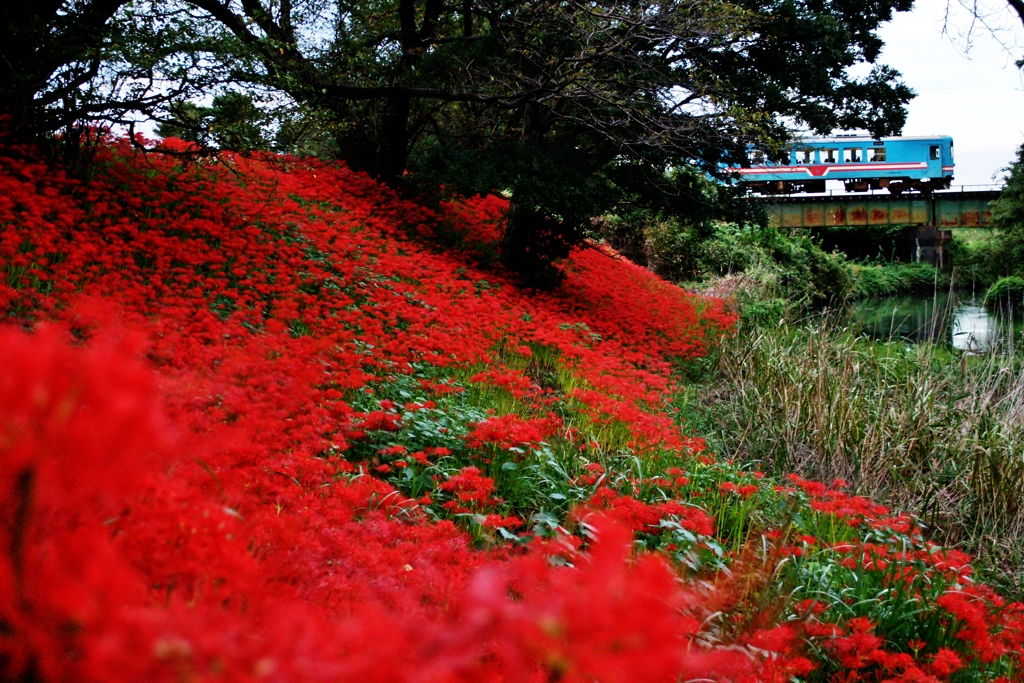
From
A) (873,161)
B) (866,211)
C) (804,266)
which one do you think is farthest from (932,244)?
(804,266)

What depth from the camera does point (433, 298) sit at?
24.8 ft

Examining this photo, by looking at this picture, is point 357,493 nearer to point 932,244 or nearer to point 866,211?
point 866,211

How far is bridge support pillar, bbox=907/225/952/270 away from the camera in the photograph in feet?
97.3

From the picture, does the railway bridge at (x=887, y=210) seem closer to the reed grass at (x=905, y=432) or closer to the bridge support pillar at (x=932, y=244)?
the bridge support pillar at (x=932, y=244)

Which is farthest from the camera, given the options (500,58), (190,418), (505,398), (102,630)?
(500,58)

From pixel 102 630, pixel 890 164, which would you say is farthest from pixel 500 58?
pixel 890 164

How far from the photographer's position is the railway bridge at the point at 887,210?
2697cm

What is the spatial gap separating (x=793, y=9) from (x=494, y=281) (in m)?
5.94

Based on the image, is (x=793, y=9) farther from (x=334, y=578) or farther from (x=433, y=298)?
(x=334, y=578)

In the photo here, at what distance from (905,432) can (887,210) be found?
81.6 feet

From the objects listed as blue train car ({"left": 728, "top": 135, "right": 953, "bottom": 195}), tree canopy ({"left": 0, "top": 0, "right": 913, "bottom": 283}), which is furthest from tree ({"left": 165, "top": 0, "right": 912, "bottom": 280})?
blue train car ({"left": 728, "top": 135, "right": 953, "bottom": 195})

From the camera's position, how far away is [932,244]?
30172mm

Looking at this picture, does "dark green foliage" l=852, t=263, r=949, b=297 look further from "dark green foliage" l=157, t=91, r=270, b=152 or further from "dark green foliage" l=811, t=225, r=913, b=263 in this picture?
"dark green foliage" l=157, t=91, r=270, b=152

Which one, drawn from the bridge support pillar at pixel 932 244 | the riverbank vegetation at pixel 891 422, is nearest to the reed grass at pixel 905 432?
the riverbank vegetation at pixel 891 422
